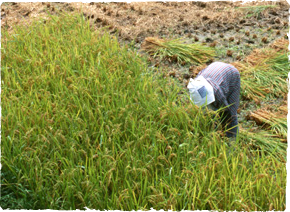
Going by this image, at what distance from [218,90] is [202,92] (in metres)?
0.15

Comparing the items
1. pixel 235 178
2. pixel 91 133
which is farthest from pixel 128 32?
pixel 235 178

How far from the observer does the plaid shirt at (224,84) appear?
2900 millimetres

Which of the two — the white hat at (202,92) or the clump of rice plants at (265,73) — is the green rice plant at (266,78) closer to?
A: the clump of rice plants at (265,73)

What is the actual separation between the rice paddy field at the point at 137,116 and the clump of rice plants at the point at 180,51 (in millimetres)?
16

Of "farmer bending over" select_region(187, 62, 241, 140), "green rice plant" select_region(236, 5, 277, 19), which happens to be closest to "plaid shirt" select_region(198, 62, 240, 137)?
"farmer bending over" select_region(187, 62, 241, 140)

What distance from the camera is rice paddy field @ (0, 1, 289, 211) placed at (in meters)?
2.10

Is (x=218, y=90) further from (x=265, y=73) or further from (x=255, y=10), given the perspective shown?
(x=255, y=10)

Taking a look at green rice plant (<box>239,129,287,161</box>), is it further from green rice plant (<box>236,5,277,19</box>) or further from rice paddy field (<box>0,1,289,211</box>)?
green rice plant (<box>236,5,277,19</box>)

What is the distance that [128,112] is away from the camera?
2742mm

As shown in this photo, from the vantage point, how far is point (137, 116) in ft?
9.28

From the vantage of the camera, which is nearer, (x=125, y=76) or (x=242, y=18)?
(x=125, y=76)

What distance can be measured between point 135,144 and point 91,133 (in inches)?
15.3

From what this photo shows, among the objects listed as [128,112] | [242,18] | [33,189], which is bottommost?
[33,189]

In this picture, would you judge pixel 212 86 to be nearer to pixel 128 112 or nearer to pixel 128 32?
pixel 128 112
